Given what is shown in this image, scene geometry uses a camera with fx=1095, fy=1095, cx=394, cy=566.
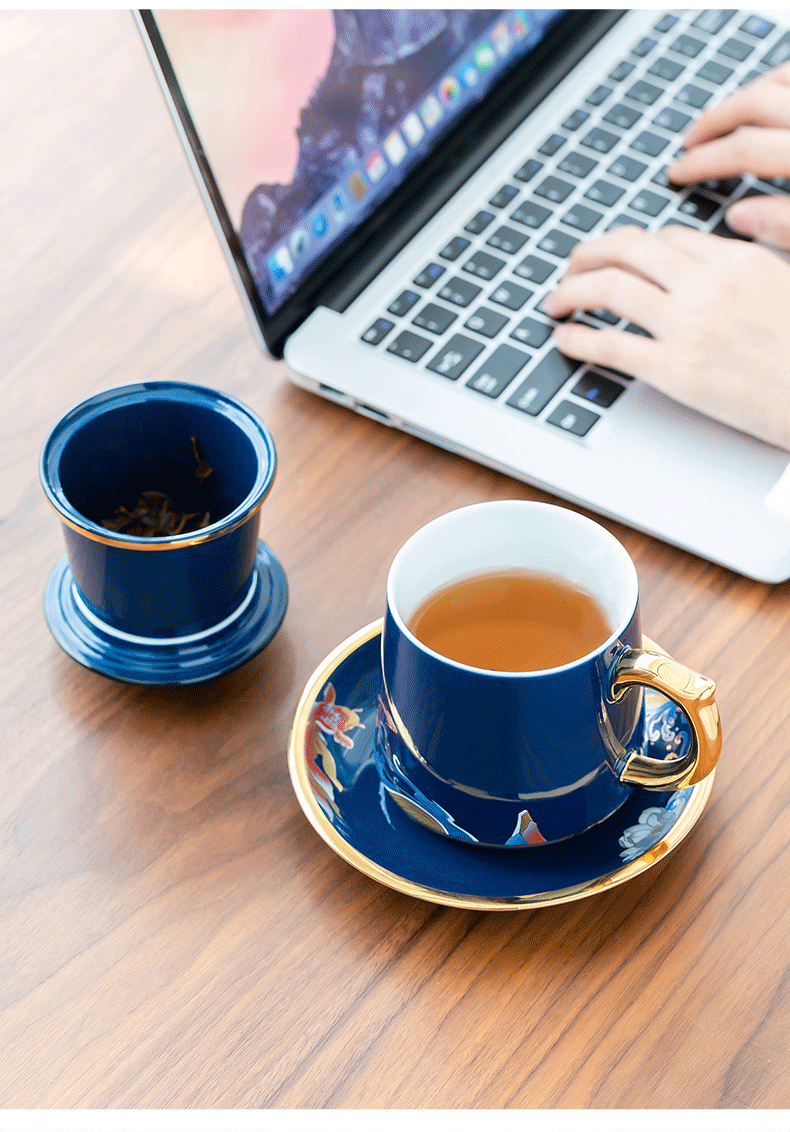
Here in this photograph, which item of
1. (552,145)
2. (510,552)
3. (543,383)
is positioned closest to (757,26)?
(552,145)

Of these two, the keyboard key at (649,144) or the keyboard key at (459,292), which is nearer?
the keyboard key at (459,292)

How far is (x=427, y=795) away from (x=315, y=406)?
0.31 meters

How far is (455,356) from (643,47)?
378 mm

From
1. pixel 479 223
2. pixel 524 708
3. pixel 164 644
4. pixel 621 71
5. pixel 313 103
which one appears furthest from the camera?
pixel 621 71

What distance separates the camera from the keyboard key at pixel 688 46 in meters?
0.87

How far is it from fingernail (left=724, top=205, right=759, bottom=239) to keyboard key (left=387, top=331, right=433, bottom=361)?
24 centimetres

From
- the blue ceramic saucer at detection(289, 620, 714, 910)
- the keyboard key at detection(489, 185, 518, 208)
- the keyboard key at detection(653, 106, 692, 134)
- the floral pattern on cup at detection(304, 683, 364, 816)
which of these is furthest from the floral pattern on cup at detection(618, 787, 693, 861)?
the keyboard key at detection(653, 106, 692, 134)

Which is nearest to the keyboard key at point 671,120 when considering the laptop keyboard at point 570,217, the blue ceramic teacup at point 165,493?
the laptop keyboard at point 570,217

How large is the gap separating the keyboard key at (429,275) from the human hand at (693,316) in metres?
0.07

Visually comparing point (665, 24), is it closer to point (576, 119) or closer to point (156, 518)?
point (576, 119)

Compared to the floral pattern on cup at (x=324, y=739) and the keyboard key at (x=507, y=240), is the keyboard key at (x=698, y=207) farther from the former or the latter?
the floral pattern on cup at (x=324, y=739)

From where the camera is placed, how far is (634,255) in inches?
27.8

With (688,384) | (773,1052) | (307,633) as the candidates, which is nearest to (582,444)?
(688,384)
